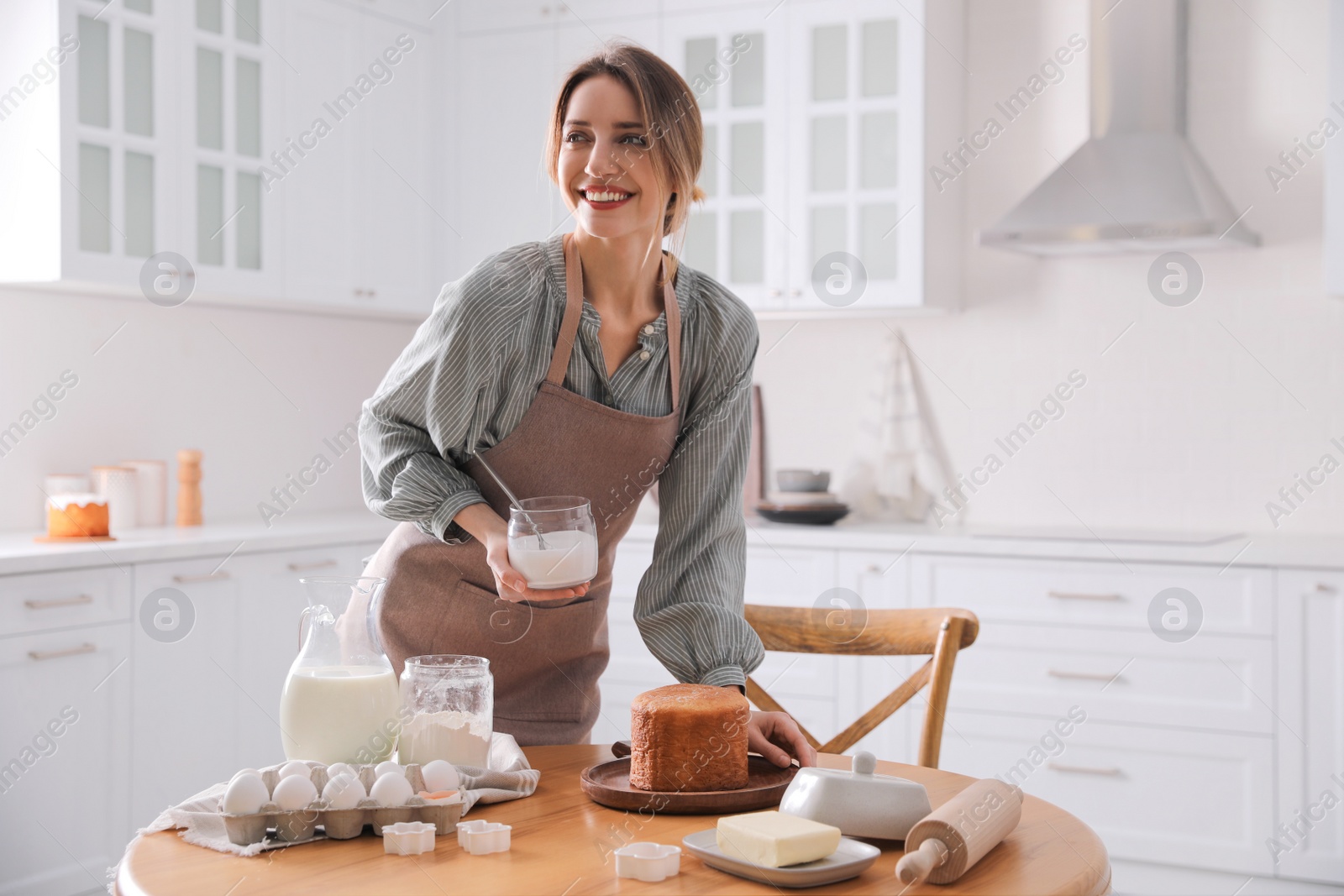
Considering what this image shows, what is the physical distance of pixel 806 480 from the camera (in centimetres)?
379

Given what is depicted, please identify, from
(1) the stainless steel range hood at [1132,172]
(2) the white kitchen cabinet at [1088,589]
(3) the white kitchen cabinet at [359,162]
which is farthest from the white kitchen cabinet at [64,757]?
(1) the stainless steel range hood at [1132,172]

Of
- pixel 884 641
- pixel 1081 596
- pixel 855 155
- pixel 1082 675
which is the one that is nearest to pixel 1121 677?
pixel 1082 675

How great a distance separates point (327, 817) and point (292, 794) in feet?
0.13

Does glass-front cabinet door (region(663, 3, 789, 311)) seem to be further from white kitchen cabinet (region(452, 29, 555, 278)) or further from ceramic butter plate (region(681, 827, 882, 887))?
ceramic butter plate (region(681, 827, 882, 887))

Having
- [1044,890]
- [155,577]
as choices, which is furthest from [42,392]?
[1044,890]

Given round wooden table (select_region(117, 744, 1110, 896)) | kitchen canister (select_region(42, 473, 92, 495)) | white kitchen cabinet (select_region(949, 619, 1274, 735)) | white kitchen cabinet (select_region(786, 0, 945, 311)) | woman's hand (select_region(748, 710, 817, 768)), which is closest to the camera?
round wooden table (select_region(117, 744, 1110, 896))

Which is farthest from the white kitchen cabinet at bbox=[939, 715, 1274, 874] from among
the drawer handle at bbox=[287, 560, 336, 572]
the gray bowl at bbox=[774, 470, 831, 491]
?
the drawer handle at bbox=[287, 560, 336, 572]

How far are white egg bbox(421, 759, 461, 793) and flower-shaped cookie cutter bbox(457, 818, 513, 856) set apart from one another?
0.06m

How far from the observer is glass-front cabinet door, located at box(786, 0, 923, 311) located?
3670mm

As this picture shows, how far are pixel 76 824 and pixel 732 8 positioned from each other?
2808 millimetres

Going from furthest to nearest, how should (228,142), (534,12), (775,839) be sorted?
(534,12), (228,142), (775,839)

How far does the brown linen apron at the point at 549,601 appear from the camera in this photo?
1635 millimetres

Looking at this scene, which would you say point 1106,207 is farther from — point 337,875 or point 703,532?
point 337,875

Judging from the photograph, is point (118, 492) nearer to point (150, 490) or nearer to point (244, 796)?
point (150, 490)
